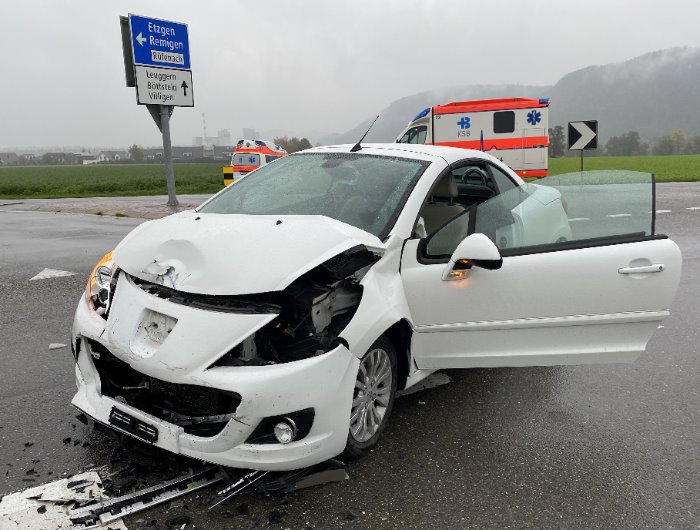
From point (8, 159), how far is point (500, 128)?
157m

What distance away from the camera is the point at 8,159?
146 m

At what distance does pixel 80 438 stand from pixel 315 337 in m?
1.45

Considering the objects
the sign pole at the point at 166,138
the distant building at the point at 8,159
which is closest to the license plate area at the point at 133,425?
the sign pole at the point at 166,138

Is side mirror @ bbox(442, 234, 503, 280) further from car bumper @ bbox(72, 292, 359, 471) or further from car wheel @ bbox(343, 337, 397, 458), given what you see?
car bumper @ bbox(72, 292, 359, 471)

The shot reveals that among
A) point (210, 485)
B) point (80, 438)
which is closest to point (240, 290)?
point (210, 485)

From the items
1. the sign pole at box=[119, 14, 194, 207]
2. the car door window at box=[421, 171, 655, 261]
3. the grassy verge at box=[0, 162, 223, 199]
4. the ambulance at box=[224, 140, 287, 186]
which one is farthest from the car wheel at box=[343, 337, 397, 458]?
the grassy verge at box=[0, 162, 223, 199]

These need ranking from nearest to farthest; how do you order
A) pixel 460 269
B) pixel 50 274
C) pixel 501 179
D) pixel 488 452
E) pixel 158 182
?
pixel 488 452 < pixel 460 269 < pixel 501 179 < pixel 50 274 < pixel 158 182

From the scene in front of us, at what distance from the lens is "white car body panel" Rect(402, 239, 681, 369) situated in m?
3.26

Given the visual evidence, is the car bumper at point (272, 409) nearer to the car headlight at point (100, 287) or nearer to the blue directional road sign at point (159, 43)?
the car headlight at point (100, 287)

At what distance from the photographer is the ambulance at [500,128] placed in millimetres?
17062

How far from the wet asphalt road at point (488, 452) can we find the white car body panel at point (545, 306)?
0.42 metres

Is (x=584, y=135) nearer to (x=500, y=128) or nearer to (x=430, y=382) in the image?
(x=500, y=128)

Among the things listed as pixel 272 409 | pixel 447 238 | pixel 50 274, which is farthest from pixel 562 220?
pixel 50 274

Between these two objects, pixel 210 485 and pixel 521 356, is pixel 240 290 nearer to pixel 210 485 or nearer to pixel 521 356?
pixel 210 485
